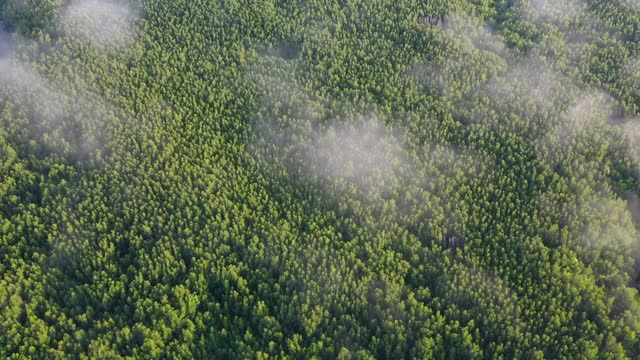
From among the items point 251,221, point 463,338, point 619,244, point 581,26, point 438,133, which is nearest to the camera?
point 463,338

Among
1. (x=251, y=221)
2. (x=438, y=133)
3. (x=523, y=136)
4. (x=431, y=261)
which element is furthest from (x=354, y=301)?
(x=523, y=136)

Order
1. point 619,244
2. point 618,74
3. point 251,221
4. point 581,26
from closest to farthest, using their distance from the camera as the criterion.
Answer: point 619,244
point 251,221
point 618,74
point 581,26

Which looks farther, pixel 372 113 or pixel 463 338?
pixel 372 113

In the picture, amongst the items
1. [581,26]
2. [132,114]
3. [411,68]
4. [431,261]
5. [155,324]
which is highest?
[581,26]

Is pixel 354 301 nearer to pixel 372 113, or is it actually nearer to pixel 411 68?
pixel 372 113

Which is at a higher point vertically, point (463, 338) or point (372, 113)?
point (372, 113)

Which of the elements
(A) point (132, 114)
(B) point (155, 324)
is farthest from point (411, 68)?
(B) point (155, 324)
